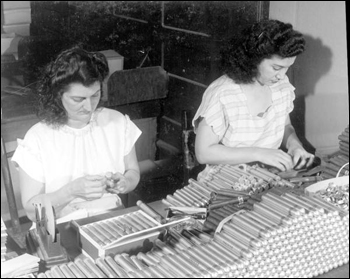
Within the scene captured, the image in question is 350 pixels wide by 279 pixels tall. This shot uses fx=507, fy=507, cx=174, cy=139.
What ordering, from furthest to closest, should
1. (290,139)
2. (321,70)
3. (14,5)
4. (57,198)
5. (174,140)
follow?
(174,140)
(321,70)
(290,139)
(57,198)
(14,5)

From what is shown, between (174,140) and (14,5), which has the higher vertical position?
(14,5)

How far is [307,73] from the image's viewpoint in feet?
9.70

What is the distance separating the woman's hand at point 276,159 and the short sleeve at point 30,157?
100cm

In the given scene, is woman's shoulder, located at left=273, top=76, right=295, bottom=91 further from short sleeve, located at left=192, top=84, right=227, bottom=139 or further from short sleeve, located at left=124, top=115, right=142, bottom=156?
short sleeve, located at left=124, top=115, right=142, bottom=156

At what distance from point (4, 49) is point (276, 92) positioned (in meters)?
1.40

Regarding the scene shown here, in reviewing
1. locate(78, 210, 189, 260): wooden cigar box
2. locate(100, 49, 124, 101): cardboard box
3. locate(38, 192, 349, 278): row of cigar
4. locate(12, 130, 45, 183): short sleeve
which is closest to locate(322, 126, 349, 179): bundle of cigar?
locate(38, 192, 349, 278): row of cigar

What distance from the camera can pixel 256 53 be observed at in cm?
246

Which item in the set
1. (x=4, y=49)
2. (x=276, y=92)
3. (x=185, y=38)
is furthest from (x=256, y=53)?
(x=4, y=49)

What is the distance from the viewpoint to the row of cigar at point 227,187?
1.91 m

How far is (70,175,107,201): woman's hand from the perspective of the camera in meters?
2.00

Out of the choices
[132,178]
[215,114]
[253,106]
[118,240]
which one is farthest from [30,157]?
[253,106]

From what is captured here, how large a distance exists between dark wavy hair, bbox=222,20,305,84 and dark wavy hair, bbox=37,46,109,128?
72cm

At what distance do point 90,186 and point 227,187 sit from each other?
1.79 feet

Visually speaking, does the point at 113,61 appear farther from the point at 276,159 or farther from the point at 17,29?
the point at 276,159
